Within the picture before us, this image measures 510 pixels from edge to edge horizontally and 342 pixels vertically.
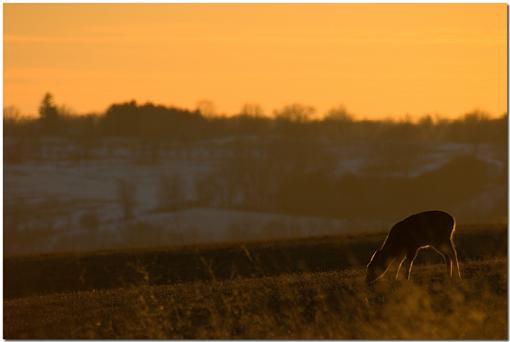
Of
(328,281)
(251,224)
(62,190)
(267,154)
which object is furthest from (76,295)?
(267,154)

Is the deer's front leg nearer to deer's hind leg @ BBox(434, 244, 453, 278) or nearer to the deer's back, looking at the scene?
the deer's back

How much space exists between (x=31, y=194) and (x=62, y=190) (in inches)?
229

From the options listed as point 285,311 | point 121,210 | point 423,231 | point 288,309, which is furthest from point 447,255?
point 121,210

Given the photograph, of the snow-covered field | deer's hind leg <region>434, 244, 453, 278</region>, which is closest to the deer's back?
deer's hind leg <region>434, 244, 453, 278</region>

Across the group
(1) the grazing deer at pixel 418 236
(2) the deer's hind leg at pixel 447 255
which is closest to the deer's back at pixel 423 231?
(1) the grazing deer at pixel 418 236

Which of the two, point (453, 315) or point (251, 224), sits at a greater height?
point (453, 315)

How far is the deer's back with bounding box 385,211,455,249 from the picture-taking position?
23.0 m

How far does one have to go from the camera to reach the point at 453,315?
55.4 ft

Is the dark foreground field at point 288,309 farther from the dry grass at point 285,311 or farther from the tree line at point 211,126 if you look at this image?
the tree line at point 211,126

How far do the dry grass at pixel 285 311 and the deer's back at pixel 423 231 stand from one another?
75 cm

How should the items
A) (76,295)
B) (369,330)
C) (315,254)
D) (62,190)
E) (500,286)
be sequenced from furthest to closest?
(62,190)
(315,254)
(76,295)
(500,286)
(369,330)

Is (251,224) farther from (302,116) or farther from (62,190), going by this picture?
(302,116)

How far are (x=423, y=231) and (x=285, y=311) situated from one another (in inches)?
233

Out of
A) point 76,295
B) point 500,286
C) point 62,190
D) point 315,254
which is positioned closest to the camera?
point 500,286
